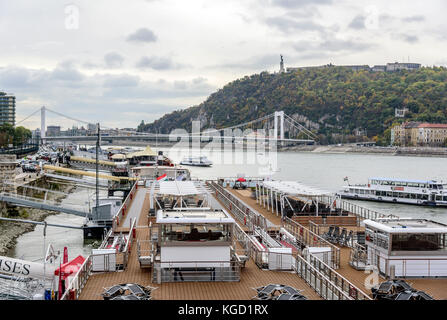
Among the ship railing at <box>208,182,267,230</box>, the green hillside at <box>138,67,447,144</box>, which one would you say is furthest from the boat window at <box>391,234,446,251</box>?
the green hillside at <box>138,67,447,144</box>

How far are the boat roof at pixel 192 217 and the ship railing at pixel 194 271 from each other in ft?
1.72

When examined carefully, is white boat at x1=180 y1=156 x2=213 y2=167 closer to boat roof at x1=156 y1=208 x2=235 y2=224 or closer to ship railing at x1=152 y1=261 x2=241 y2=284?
boat roof at x1=156 y1=208 x2=235 y2=224

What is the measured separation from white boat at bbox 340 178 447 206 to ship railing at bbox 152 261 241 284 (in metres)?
22.3

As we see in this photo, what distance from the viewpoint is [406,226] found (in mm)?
7422

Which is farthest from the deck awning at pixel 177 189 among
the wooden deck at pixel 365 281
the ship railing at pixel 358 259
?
the ship railing at pixel 358 259

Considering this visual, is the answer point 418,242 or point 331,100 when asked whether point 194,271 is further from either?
point 331,100

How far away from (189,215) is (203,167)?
5164cm

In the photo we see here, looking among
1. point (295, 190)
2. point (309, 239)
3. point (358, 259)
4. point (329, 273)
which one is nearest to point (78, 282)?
point (329, 273)

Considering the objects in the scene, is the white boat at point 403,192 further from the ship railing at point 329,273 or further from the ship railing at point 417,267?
the ship railing at point 417,267

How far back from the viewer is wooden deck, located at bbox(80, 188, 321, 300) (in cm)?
606

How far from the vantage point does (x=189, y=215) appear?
22.8 ft

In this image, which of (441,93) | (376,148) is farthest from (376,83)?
(376,148)

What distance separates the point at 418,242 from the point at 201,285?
122 inches

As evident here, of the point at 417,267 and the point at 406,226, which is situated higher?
the point at 406,226
